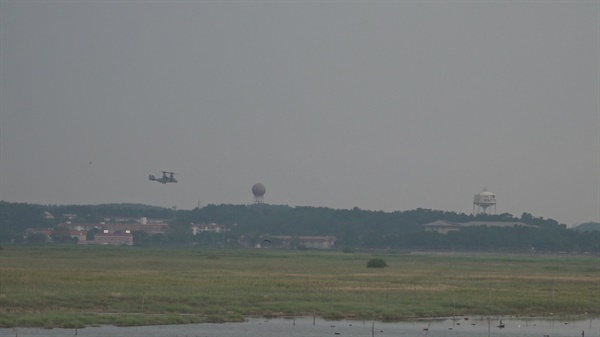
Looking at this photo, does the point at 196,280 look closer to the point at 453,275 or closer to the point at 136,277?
the point at 136,277

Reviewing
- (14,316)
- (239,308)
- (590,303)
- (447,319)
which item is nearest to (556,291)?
(590,303)

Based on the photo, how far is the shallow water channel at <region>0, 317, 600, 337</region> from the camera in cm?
4788

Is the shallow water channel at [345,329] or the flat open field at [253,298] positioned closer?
the shallow water channel at [345,329]

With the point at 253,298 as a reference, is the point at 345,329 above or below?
below

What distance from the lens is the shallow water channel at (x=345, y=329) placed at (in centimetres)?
4788

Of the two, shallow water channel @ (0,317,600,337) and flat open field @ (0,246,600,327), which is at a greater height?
flat open field @ (0,246,600,327)

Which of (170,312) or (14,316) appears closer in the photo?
(14,316)

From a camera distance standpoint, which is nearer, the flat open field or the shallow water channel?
the shallow water channel

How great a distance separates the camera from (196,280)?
77.8m

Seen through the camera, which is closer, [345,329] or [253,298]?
[345,329]

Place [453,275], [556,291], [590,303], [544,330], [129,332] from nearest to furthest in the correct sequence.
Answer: [129,332] < [544,330] < [590,303] < [556,291] < [453,275]

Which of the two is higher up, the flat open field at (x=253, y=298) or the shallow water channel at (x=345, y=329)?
the flat open field at (x=253, y=298)

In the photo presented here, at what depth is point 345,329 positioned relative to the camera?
52469mm

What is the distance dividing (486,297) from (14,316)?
31078mm
